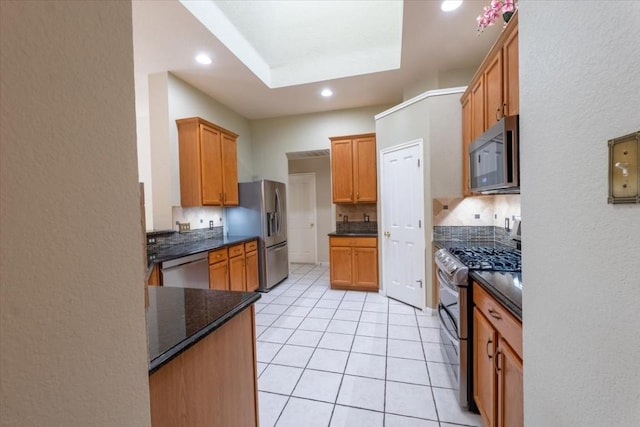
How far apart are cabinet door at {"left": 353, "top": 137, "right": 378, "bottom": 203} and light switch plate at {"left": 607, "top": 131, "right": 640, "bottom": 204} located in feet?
12.2

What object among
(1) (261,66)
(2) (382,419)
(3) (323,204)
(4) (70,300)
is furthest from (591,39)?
(3) (323,204)

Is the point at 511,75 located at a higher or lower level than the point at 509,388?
higher

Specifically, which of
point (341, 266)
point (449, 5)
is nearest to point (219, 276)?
point (341, 266)

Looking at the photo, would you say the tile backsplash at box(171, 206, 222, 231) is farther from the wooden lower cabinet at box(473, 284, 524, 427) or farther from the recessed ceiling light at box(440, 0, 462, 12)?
the recessed ceiling light at box(440, 0, 462, 12)

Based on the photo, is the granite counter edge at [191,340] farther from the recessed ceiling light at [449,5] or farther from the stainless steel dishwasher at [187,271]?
the recessed ceiling light at [449,5]

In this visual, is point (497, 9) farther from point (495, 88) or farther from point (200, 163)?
point (200, 163)

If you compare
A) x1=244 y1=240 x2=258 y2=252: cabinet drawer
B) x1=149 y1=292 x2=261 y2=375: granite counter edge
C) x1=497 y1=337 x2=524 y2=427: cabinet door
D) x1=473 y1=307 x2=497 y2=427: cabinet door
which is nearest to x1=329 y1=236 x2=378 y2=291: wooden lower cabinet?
x1=244 y1=240 x2=258 y2=252: cabinet drawer

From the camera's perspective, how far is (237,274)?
12.6 feet

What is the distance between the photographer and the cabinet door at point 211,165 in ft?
12.0

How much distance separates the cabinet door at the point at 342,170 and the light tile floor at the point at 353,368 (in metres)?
1.68

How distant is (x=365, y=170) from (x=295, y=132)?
1654mm

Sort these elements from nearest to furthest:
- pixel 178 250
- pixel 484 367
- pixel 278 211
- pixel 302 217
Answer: pixel 484 367 → pixel 178 250 → pixel 278 211 → pixel 302 217

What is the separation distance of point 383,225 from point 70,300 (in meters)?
3.71

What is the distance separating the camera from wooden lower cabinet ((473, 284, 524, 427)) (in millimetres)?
1137
